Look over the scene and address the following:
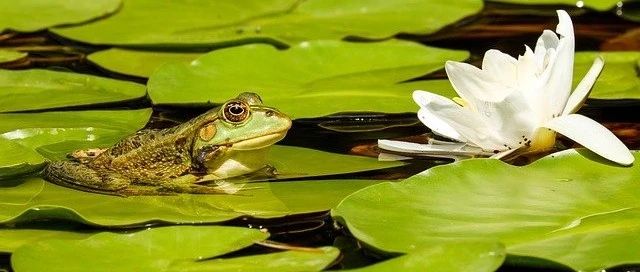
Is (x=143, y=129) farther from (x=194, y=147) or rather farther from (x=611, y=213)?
(x=611, y=213)

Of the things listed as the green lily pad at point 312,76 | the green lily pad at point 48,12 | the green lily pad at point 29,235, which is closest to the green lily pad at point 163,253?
the green lily pad at point 29,235

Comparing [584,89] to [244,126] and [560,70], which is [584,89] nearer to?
[560,70]

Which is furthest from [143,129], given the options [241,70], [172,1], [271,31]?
[172,1]

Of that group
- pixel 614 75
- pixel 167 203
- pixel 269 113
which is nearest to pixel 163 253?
pixel 167 203

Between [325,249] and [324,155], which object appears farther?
[324,155]

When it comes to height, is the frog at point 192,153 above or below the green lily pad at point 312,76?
below

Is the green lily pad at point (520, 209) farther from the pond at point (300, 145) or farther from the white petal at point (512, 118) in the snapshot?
the white petal at point (512, 118)
